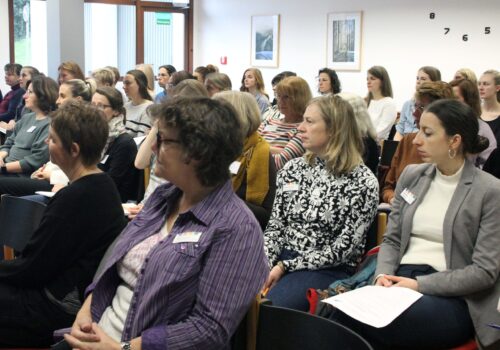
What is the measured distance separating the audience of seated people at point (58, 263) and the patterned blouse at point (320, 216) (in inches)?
32.7

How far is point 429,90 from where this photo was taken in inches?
148

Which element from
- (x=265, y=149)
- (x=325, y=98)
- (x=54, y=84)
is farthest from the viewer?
(x=54, y=84)

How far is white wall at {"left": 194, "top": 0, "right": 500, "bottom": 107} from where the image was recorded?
8227mm

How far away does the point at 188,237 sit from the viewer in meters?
1.77

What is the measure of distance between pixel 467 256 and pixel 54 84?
12.8ft

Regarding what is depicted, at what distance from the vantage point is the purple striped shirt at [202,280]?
66.5 inches

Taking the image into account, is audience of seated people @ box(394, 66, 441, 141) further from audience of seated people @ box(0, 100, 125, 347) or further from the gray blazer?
audience of seated people @ box(0, 100, 125, 347)

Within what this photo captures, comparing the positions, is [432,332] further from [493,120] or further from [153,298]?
[493,120]

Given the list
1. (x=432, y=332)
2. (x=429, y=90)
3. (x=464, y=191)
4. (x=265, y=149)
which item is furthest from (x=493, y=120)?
(x=432, y=332)

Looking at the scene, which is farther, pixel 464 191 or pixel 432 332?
pixel 464 191

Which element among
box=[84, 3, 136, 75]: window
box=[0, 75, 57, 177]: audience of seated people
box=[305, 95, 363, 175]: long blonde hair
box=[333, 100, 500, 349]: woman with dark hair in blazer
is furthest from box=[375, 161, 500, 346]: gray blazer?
box=[84, 3, 136, 75]: window

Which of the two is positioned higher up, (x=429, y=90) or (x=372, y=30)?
(x=372, y=30)

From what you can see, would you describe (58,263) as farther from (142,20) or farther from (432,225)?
(142,20)

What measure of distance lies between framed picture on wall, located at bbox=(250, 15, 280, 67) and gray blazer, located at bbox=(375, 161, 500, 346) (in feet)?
28.5
